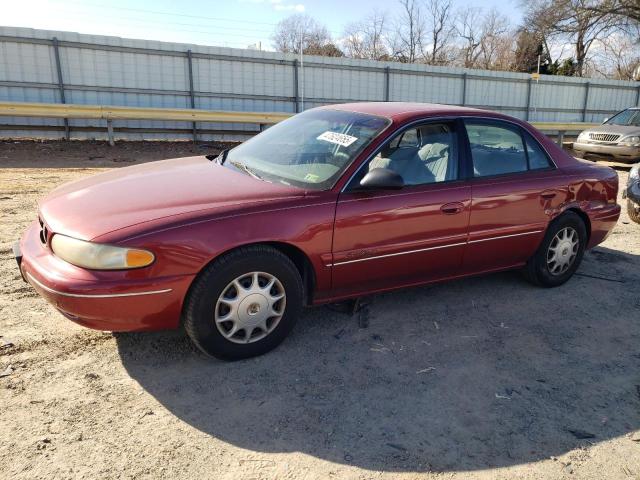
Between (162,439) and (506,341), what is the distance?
2403 mm

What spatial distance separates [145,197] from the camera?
3.25m

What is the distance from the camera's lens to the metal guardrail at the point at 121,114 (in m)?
12.3

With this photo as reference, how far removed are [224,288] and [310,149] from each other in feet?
4.36

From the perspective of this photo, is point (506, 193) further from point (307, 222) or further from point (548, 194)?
point (307, 222)

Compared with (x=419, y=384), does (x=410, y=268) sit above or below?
above

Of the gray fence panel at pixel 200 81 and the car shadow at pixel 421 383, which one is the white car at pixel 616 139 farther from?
the car shadow at pixel 421 383

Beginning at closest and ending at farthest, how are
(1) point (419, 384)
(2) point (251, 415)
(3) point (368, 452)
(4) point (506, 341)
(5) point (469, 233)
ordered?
(3) point (368, 452)
(2) point (251, 415)
(1) point (419, 384)
(4) point (506, 341)
(5) point (469, 233)

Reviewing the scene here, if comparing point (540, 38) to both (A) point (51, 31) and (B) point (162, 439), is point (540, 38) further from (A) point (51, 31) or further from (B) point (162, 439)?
(B) point (162, 439)

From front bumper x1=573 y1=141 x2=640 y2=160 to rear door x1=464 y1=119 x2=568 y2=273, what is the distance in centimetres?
999

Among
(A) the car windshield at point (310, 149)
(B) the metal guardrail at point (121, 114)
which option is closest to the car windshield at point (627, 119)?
(B) the metal guardrail at point (121, 114)

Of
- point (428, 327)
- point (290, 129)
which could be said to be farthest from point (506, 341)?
point (290, 129)

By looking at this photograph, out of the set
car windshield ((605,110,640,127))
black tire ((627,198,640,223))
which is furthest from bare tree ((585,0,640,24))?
black tire ((627,198,640,223))

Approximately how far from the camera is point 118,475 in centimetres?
231

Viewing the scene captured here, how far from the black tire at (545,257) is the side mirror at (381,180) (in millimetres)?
1850
